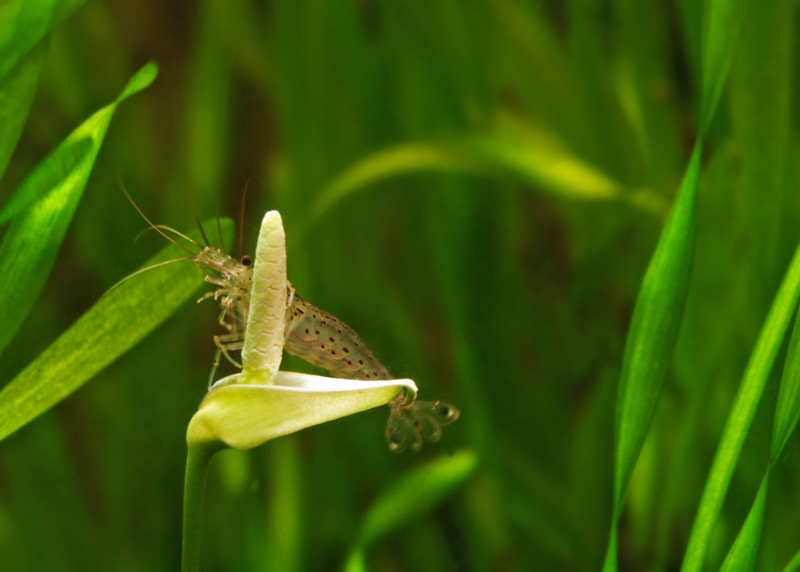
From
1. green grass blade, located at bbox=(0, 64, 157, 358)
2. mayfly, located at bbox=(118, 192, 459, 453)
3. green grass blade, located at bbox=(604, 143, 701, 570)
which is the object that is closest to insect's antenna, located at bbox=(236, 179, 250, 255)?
mayfly, located at bbox=(118, 192, 459, 453)

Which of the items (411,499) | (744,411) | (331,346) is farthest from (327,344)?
(744,411)

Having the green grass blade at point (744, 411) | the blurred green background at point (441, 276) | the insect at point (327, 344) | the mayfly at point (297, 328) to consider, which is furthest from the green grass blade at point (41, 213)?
the green grass blade at point (744, 411)

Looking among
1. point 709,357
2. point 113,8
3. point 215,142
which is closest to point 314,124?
point 215,142

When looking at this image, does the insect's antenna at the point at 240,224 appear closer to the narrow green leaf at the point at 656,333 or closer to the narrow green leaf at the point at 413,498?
the narrow green leaf at the point at 413,498

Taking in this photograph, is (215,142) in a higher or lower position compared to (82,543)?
higher

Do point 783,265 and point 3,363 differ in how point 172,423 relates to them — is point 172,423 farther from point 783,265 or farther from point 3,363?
point 783,265

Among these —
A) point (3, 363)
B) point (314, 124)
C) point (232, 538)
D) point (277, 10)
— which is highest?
point (277, 10)

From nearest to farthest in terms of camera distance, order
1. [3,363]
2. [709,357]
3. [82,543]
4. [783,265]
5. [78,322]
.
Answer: [78,322] → [3,363] → [783,265] → [709,357] → [82,543]

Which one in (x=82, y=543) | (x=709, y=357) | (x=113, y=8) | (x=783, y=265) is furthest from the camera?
(x=113, y=8)
